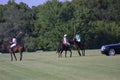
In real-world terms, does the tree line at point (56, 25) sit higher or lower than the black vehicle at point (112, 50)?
higher

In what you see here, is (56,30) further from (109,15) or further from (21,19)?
Answer: (109,15)

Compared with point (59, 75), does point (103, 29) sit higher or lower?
higher

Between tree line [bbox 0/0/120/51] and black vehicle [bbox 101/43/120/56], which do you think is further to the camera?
tree line [bbox 0/0/120/51]

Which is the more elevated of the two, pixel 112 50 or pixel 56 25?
pixel 56 25

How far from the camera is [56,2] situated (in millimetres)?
94750

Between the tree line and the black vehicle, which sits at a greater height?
the tree line

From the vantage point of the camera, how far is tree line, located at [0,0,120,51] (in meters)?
83.3

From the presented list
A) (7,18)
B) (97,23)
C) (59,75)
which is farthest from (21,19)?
(59,75)

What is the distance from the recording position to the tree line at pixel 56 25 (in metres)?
83.3

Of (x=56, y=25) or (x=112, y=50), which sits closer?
(x=112, y=50)

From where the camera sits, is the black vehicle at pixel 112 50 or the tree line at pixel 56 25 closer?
the black vehicle at pixel 112 50

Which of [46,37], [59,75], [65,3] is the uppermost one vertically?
[65,3]

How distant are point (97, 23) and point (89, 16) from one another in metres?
2.27

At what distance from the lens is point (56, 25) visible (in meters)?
86.9
